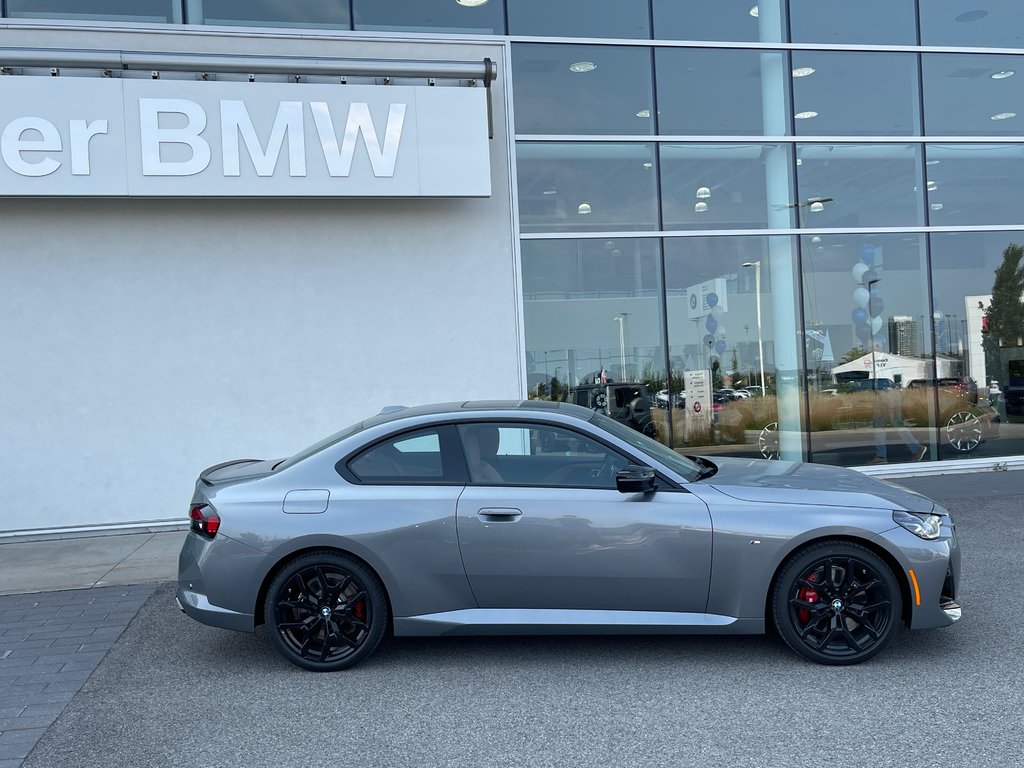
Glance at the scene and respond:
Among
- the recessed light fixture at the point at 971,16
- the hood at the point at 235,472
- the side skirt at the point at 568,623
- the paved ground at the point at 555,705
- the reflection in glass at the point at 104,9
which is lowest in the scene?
the paved ground at the point at 555,705

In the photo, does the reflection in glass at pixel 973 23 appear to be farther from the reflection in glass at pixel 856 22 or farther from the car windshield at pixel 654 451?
the car windshield at pixel 654 451

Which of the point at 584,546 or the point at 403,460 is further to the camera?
the point at 403,460

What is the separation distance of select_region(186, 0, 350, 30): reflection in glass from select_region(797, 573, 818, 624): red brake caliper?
8.82m

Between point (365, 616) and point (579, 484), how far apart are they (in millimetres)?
1451

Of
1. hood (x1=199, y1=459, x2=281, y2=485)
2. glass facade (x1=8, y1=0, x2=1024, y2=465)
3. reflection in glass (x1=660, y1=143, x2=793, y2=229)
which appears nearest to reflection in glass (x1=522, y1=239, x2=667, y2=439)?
glass facade (x1=8, y1=0, x2=1024, y2=465)

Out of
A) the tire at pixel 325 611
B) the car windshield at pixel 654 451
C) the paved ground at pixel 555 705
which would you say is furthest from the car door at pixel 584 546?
the tire at pixel 325 611

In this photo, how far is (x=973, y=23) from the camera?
1216cm

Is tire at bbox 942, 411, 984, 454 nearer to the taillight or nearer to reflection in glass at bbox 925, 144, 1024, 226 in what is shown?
reflection in glass at bbox 925, 144, 1024, 226

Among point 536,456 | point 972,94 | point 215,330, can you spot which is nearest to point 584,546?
point 536,456

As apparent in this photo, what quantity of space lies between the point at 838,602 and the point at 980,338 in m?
9.30

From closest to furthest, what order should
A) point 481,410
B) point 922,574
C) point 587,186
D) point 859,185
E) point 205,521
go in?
point 922,574 → point 205,521 → point 481,410 → point 587,186 → point 859,185

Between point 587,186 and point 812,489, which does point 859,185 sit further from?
point 812,489

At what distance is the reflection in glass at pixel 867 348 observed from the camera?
11.7 metres

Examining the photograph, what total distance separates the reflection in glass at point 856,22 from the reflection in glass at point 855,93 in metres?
0.22
